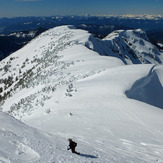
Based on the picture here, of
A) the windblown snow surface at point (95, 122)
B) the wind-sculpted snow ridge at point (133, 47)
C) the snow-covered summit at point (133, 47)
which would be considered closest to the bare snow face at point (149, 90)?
the windblown snow surface at point (95, 122)

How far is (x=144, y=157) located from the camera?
20.7ft

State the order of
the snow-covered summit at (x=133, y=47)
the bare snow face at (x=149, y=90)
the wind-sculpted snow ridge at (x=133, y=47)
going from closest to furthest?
the bare snow face at (x=149, y=90), the wind-sculpted snow ridge at (x=133, y=47), the snow-covered summit at (x=133, y=47)

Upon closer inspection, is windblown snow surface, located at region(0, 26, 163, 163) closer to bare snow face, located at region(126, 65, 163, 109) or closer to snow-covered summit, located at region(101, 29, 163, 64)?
bare snow face, located at region(126, 65, 163, 109)

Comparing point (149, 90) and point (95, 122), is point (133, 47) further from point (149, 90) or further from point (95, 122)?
point (95, 122)

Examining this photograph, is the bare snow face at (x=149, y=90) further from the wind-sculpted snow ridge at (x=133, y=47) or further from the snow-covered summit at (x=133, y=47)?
the snow-covered summit at (x=133, y=47)

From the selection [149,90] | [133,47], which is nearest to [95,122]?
[149,90]

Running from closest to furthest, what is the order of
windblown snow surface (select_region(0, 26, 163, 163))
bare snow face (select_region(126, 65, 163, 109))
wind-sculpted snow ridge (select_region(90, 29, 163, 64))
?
windblown snow surface (select_region(0, 26, 163, 163)), bare snow face (select_region(126, 65, 163, 109)), wind-sculpted snow ridge (select_region(90, 29, 163, 64))

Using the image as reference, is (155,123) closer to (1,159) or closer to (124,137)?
(124,137)

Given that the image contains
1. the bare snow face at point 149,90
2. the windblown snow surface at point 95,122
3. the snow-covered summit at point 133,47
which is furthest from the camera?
the snow-covered summit at point 133,47

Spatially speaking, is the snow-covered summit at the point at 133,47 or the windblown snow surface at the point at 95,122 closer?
the windblown snow surface at the point at 95,122

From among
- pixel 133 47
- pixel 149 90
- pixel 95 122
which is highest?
pixel 95 122

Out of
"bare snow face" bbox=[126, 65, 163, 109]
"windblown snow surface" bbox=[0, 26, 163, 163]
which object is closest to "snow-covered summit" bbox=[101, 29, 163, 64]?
"bare snow face" bbox=[126, 65, 163, 109]

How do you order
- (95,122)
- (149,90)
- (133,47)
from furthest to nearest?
(133,47)
(149,90)
(95,122)

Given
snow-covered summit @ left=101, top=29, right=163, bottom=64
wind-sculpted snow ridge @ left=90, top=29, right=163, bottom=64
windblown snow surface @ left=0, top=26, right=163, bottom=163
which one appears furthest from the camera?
snow-covered summit @ left=101, top=29, right=163, bottom=64
